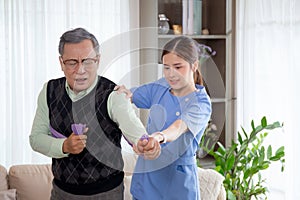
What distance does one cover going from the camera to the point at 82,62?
130 centimetres

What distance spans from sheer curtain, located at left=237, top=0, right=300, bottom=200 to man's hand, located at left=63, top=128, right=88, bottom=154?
5.99 ft

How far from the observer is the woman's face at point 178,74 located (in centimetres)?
127

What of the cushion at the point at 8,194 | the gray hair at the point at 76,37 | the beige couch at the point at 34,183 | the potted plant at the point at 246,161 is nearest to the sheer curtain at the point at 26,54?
the beige couch at the point at 34,183

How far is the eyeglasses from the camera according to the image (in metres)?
1.29

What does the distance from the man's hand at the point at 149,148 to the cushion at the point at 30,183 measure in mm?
1553

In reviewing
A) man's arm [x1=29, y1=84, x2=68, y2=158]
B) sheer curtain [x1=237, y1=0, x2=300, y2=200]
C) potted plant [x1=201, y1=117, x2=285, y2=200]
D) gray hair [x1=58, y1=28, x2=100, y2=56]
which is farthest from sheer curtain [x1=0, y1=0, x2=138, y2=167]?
gray hair [x1=58, y1=28, x2=100, y2=56]

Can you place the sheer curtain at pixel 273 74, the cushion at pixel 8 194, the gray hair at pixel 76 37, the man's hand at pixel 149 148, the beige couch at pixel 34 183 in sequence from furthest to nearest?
the sheer curtain at pixel 273 74 → the beige couch at pixel 34 183 → the cushion at pixel 8 194 → the gray hair at pixel 76 37 → the man's hand at pixel 149 148

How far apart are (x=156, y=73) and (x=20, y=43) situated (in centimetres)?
187

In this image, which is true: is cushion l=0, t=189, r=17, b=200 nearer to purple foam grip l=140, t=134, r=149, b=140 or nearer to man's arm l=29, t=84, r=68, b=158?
man's arm l=29, t=84, r=68, b=158

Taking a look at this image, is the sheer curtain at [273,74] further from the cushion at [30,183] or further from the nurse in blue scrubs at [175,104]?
the nurse in blue scrubs at [175,104]

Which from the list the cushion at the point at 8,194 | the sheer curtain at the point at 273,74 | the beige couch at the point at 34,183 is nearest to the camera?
the cushion at the point at 8,194

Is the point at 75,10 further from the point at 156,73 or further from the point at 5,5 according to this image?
the point at 156,73

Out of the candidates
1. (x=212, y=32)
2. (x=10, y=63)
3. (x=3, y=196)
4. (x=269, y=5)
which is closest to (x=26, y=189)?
(x=3, y=196)

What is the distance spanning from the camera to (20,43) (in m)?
3.01
